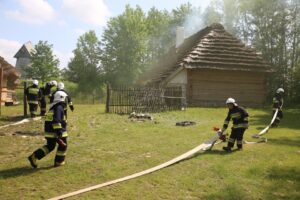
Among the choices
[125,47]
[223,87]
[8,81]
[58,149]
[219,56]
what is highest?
[125,47]

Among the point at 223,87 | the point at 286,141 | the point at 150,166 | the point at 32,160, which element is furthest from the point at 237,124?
the point at 223,87

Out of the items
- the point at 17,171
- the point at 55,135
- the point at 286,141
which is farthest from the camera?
the point at 286,141

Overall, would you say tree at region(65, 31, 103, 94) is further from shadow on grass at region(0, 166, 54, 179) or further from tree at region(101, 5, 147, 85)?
shadow on grass at region(0, 166, 54, 179)

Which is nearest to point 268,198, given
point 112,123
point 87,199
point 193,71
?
point 87,199

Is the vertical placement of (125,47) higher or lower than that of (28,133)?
higher

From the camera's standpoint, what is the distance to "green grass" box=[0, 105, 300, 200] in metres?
6.27

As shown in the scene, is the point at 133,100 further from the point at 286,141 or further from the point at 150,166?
the point at 150,166

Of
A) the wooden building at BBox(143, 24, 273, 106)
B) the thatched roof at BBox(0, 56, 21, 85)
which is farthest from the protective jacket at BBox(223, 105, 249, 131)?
the thatched roof at BBox(0, 56, 21, 85)

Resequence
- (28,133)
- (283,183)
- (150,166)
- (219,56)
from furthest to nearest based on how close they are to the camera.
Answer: (219,56), (28,133), (150,166), (283,183)

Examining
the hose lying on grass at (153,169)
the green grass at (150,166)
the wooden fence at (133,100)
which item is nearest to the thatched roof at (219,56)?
the wooden fence at (133,100)

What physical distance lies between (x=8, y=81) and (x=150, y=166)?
22860mm

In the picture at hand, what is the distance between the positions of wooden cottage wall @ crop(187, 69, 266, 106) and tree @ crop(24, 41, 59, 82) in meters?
24.0

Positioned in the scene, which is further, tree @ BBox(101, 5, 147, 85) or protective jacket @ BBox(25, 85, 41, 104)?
tree @ BBox(101, 5, 147, 85)

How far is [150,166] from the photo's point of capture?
25.5 ft
